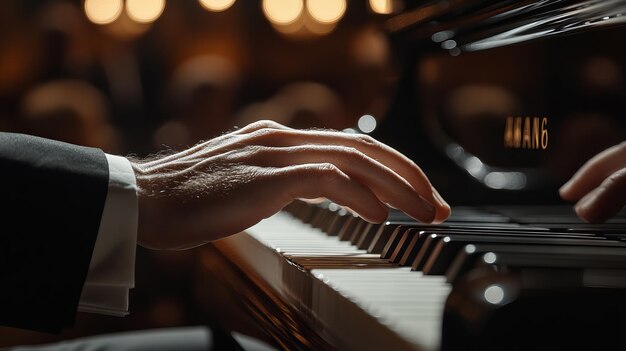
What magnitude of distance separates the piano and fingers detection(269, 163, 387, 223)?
38mm

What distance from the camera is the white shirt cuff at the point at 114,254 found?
0.95 m

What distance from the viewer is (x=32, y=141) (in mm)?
998

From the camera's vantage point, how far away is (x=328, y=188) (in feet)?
3.14

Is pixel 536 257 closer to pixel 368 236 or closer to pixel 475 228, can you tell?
pixel 475 228

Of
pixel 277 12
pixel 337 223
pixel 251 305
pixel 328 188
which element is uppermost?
pixel 277 12

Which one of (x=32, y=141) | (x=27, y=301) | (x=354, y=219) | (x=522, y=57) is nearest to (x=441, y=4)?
(x=522, y=57)

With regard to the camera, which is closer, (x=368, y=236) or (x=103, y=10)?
(x=368, y=236)

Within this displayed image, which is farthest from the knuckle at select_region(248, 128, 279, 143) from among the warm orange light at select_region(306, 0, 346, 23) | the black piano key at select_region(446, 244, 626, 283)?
the warm orange light at select_region(306, 0, 346, 23)

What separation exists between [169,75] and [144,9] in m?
0.25

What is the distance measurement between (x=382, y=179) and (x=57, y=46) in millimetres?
2180

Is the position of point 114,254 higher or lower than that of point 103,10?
lower

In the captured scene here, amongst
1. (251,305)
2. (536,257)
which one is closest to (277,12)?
(251,305)

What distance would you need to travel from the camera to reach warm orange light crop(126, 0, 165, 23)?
2953mm

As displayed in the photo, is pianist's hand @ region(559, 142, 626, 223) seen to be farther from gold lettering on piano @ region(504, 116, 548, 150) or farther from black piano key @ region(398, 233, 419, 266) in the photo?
black piano key @ region(398, 233, 419, 266)
